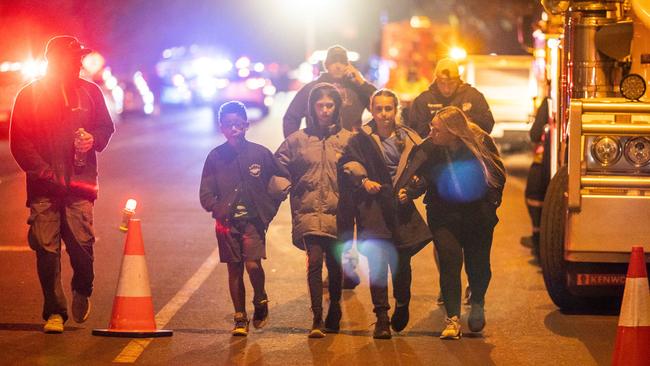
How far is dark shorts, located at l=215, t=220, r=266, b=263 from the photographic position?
29.2 ft

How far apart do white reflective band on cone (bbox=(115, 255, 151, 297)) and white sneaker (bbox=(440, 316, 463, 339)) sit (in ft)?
6.63

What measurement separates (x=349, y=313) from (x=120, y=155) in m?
16.8

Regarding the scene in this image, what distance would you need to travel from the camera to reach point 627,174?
347 inches

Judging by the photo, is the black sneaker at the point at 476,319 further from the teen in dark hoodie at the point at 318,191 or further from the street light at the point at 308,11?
the street light at the point at 308,11

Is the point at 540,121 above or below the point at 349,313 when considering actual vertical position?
above

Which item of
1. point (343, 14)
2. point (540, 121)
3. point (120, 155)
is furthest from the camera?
point (343, 14)

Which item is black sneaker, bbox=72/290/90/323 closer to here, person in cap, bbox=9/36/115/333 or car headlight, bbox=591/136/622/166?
person in cap, bbox=9/36/115/333

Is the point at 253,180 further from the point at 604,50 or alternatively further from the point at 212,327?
the point at 604,50

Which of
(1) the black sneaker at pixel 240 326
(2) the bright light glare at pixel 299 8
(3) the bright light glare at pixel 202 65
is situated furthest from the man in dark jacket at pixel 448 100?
(2) the bright light glare at pixel 299 8

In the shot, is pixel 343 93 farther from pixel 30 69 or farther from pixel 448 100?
pixel 30 69

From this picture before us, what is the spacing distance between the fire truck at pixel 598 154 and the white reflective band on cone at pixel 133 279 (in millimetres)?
2869

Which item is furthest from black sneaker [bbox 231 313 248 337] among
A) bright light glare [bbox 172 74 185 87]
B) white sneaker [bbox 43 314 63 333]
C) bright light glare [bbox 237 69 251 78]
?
bright light glare [bbox 172 74 185 87]

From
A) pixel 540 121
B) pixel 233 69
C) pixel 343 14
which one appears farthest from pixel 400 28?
pixel 343 14

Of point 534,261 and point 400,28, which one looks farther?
point 400,28
